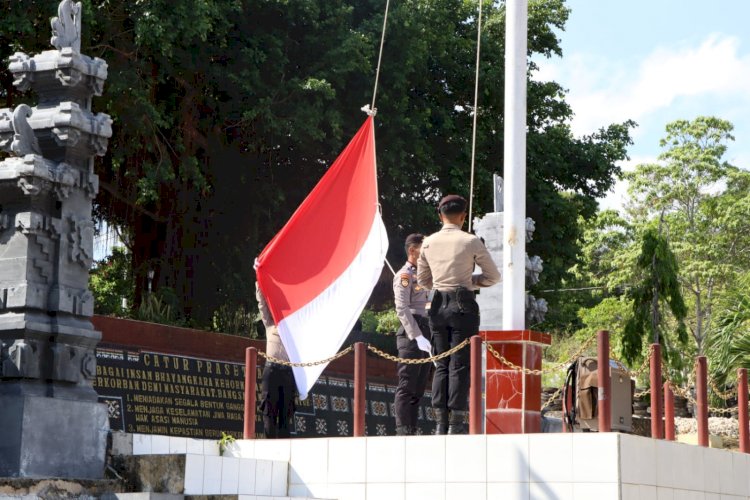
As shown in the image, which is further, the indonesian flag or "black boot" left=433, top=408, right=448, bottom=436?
the indonesian flag

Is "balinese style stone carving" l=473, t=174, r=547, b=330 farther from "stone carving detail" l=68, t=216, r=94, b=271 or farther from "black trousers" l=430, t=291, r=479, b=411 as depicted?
"stone carving detail" l=68, t=216, r=94, b=271

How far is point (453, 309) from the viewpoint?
10.7m

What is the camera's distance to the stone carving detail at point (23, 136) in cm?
1051

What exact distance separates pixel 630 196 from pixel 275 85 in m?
26.0

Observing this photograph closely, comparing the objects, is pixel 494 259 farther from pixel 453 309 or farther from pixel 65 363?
pixel 65 363

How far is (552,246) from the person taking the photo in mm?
27578

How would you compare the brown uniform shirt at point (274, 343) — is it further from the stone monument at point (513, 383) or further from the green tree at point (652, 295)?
the green tree at point (652, 295)

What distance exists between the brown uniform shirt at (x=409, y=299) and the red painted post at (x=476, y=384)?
135cm

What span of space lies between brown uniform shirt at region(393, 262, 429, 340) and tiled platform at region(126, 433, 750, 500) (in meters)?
1.33

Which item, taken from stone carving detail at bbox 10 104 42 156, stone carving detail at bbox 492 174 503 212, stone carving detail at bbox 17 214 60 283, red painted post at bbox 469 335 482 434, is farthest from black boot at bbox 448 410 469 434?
stone carving detail at bbox 492 174 503 212

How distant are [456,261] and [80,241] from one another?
3.27 m

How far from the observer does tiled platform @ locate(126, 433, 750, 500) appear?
9430mm

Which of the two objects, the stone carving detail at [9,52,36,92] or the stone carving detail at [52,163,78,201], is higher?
the stone carving detail at [9,52,36,92]

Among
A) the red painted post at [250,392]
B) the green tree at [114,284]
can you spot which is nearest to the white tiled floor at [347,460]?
the red painted post at [250,392]
